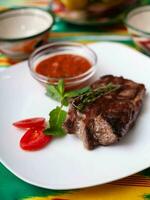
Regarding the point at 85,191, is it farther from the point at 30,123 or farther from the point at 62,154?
the point at 30,123

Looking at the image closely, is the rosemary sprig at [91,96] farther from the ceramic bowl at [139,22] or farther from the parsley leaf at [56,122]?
the ceramic bowl at [139,22]

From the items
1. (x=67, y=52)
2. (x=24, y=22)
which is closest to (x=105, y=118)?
(x=67, y=52)

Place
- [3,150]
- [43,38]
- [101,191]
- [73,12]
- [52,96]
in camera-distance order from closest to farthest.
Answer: [101,191] < [3,150] < [52,96] < [43,38] < [73,12]

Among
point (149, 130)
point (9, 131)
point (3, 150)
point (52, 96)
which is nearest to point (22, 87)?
point (52, 96)

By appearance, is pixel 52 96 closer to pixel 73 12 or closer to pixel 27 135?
pixel 27 135

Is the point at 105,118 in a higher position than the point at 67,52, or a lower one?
higher

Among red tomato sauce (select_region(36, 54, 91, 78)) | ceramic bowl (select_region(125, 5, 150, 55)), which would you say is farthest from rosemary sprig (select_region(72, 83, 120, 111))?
ceramic bowl (select_region(125, 5, 150, 55))
